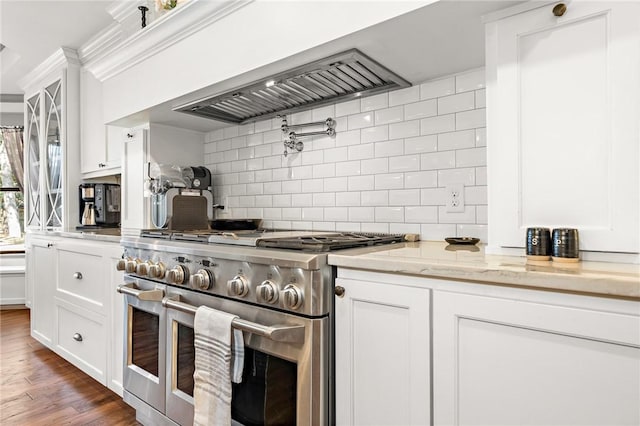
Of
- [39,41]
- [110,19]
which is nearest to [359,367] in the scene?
[110,19]

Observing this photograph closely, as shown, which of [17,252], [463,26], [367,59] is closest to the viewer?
[463,26]

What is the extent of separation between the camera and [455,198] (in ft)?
5.33

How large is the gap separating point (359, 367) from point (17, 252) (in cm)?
480

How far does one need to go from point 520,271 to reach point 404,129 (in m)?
→ 1.08

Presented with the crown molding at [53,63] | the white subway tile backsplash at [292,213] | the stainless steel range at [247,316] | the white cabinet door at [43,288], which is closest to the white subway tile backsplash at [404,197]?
the stainless steel range at [247,316]

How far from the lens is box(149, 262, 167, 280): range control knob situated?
5.41 feet

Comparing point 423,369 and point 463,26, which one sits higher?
point 463,26

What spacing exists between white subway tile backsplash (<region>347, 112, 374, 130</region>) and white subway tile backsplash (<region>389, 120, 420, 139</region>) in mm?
121

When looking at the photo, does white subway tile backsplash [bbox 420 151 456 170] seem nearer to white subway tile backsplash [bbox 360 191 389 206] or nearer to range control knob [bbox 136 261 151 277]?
white subway tile backsplash [bbox 360 191 389 206]

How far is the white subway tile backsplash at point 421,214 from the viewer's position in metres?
1.69

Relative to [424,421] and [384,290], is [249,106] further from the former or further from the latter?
[424,421]

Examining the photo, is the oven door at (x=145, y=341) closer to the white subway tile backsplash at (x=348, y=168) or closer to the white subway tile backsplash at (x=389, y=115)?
the white subway tile backsplash at (x=348, y=168)

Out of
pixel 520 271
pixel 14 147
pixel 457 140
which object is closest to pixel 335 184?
pixel 457 140

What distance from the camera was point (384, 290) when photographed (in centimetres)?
103
